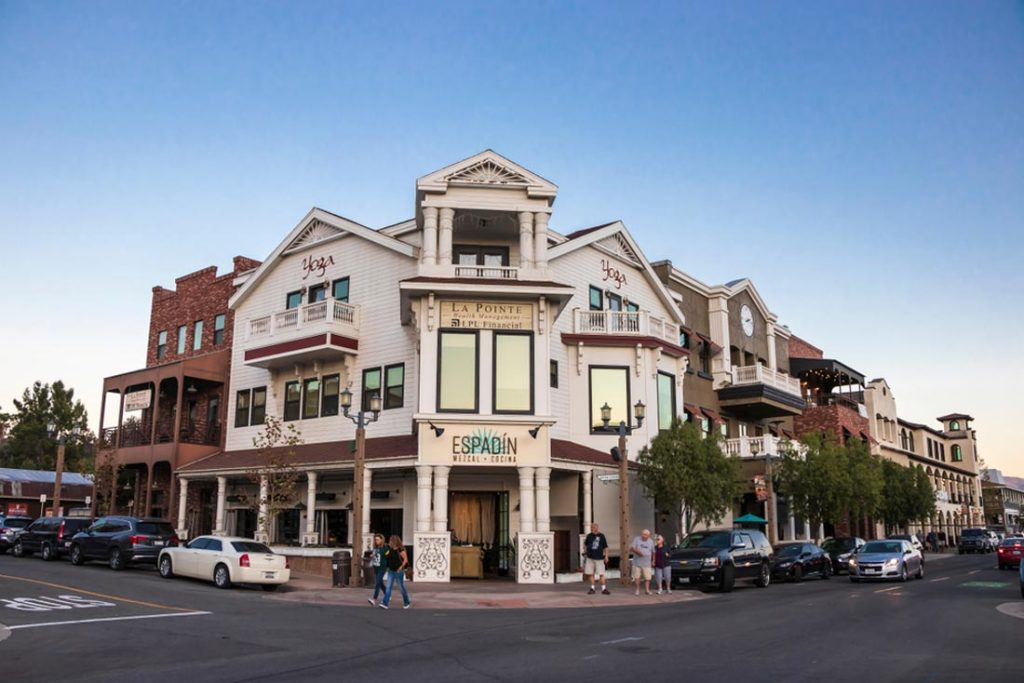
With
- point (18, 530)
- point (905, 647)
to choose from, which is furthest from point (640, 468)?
point (18, 530)

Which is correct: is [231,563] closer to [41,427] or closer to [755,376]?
[755,376]

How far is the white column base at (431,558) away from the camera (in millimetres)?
25344

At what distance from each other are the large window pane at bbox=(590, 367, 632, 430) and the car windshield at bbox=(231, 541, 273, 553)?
13174 mm

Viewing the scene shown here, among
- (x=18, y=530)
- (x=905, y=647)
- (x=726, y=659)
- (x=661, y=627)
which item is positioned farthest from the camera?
(x=18, y=530)

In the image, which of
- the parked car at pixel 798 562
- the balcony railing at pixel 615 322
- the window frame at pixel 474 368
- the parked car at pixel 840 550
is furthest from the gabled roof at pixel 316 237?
the parked car at pixel 840 550

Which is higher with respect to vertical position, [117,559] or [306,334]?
[306,334]

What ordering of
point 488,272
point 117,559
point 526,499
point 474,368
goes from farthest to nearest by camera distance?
point 488,272, point 117,559, point 474,368, point 526,499

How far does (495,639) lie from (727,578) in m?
12.8

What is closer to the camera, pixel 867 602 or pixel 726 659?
pixel 726 659

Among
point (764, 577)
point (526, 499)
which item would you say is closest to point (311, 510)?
point (526, 499)

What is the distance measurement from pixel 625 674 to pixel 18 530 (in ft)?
107

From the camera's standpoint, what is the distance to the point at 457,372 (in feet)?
88.7

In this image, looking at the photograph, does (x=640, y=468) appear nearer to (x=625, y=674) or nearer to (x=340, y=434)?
(x=340, y=434)

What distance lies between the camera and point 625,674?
10602 mm
